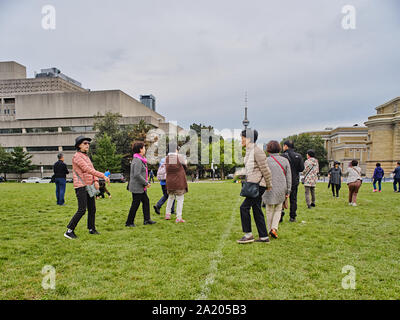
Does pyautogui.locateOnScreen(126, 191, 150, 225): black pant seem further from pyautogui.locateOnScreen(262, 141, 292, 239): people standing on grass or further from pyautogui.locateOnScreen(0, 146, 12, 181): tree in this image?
pyautogui.locateOnScreen(0, 146, 12, 181): tree

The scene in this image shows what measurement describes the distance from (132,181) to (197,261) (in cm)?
336

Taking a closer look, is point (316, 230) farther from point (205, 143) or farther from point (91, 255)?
point (205, 143)

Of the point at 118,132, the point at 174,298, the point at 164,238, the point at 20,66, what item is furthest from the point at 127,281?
the point at 20,66

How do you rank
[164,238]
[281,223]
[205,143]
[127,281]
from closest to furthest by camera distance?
[127,281] < [164,238] < [281,223] < [205,143]

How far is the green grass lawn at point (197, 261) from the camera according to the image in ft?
11.2

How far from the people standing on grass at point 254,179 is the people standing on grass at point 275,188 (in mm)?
422

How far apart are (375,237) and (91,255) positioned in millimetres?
5981

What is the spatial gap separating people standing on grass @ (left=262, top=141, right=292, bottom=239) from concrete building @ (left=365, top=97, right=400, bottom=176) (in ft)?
197

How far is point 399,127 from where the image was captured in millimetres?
55062

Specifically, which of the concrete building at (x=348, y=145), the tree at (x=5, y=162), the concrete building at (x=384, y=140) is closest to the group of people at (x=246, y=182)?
the concrete building at (x=384, y=140)

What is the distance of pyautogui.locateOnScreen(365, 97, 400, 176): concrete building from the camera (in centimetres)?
5566

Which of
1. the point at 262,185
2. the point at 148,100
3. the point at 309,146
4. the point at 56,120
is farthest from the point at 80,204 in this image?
the point at 148,100
